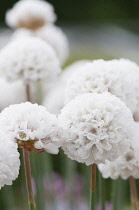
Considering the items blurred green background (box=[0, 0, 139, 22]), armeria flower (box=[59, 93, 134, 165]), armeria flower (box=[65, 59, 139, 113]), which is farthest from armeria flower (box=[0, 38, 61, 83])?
blurred green background (box=[0, 0, 139, 22])

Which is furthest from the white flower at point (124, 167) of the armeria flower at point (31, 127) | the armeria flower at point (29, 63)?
the armeria flower at point (29, 63)

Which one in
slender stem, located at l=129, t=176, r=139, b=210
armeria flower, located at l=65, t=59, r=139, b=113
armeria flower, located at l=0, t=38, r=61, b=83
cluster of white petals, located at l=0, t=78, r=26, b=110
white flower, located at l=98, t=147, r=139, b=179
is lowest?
slender stem, located at l=129, t=176, r=139, b=210

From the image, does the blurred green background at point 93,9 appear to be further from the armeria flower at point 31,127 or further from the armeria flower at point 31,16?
the armeria flower at point 31,127

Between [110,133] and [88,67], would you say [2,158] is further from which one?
[88,67]

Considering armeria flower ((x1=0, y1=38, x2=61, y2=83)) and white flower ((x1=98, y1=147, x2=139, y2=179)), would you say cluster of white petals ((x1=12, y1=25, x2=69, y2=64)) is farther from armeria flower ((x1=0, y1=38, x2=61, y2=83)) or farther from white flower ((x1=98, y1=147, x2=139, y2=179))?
white flower ((x1=98, y1=147, x2=139, y2=179))

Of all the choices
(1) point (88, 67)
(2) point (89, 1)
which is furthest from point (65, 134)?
(2) point (89, 1)

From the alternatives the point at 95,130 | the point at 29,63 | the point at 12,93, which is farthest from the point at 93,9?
the point at 95,130
